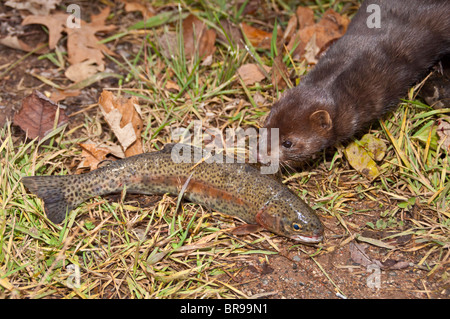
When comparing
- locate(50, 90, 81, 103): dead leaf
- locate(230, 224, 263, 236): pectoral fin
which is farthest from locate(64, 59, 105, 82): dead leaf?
locate(230, 224, 263, 236): pectoral fin

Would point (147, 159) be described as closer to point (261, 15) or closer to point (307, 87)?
point (307, 87)

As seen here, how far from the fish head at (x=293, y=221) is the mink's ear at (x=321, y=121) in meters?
0.71

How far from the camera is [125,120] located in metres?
5.11

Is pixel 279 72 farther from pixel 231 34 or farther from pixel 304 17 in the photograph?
pixel 304 17

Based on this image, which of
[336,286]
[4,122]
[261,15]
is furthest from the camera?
[261,15]

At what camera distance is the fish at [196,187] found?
165 inches

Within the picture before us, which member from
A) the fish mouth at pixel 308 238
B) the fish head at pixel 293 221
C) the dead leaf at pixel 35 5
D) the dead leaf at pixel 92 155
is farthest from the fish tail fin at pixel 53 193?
the dead leaf at pixel 35 5

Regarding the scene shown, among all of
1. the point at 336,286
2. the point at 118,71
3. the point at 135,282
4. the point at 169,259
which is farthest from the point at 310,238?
the point at 118,71

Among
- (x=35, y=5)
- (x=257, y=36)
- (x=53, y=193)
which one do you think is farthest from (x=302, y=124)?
(x=35, y=5)

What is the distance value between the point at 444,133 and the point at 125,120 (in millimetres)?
3014

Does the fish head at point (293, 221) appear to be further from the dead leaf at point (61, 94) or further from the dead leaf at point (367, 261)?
the dead leaf at point (61, 94)

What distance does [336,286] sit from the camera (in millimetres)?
3934

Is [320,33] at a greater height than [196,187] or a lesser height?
greater

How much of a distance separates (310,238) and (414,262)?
84 centimetres
